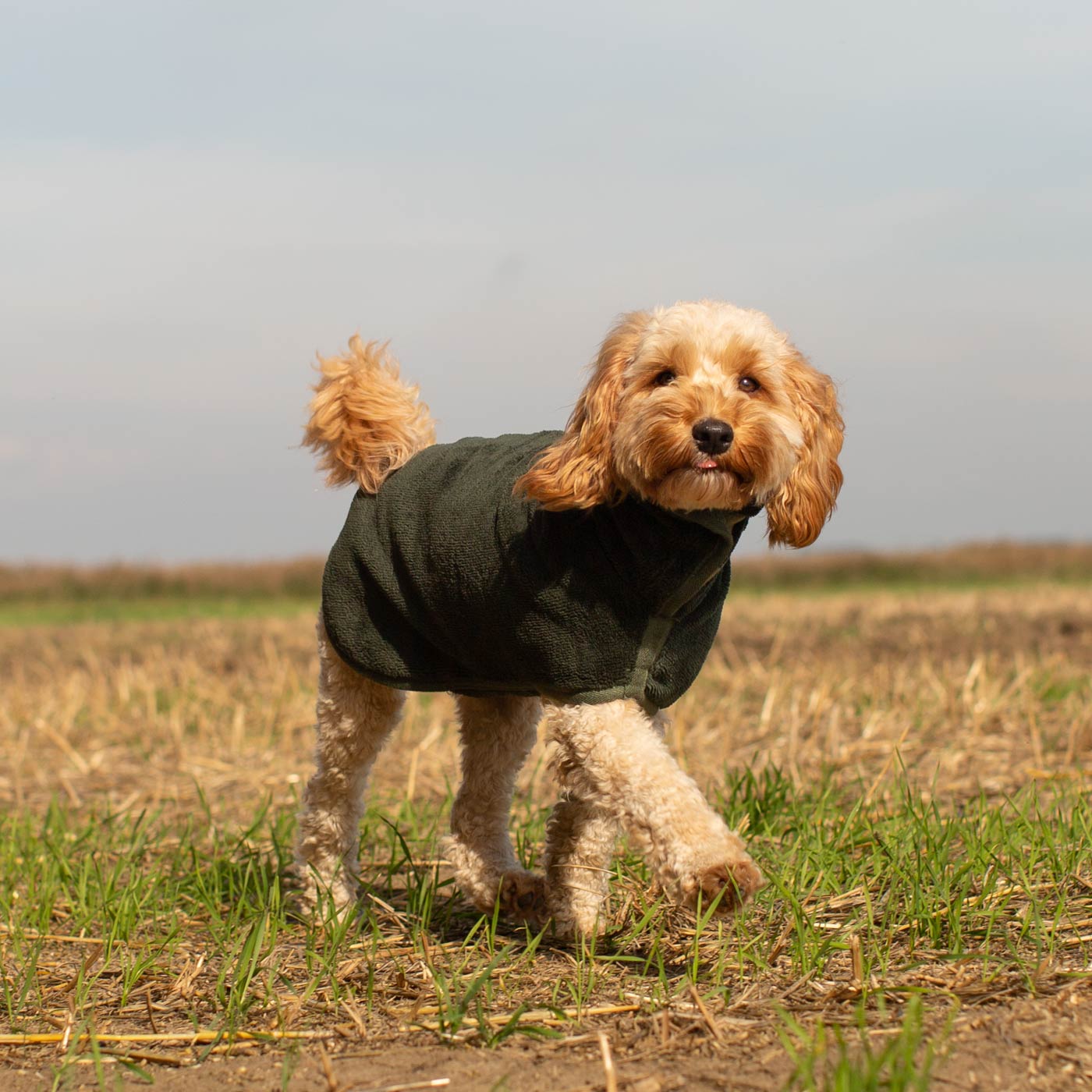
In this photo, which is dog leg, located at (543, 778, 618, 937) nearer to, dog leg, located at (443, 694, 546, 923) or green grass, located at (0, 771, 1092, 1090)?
green grass, located at (0, 771, 1092, 1090)

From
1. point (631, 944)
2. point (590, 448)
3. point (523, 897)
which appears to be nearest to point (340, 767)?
point (523, 897)

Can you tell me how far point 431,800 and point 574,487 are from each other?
3351 millimetres

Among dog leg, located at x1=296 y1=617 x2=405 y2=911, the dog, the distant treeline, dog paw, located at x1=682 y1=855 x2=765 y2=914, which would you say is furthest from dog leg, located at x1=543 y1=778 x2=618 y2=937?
the distant treeline

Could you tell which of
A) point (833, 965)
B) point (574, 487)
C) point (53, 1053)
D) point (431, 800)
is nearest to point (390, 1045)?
point (53, 1053)

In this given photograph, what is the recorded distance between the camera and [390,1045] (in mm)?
3357

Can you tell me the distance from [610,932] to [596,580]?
1.21 metres

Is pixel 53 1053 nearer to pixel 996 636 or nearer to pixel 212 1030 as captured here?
pixel 212 1030

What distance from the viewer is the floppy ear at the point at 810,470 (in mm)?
3807

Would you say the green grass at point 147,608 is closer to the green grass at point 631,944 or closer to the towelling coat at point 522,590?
the green grass at point 631,944

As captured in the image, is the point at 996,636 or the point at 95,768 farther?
the point at 996,636

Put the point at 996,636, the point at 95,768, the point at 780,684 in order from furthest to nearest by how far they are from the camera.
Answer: the point at 996,636
the point at 780,684
the point at 95,768

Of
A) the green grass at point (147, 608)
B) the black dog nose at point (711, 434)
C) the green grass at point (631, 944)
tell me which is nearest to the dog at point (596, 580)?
the black dog nose at point (711, 434)

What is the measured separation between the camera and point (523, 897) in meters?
4.46

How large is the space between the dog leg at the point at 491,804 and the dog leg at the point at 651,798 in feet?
2.18
